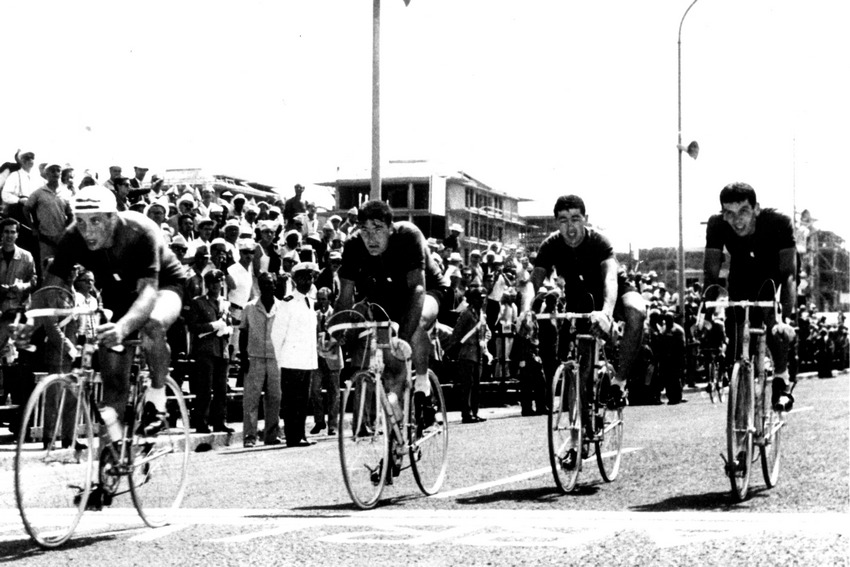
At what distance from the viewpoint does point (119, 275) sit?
28.3 feet

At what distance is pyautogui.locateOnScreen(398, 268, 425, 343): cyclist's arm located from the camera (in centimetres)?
1023

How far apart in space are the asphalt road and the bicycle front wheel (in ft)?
0.46

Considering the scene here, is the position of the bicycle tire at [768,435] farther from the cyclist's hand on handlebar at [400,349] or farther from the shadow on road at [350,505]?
the cyclist's hand on handlebar at [400,349]

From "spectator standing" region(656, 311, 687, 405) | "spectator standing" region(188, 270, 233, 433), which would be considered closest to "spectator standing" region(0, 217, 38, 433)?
"spectator standing" region(188, 270, 233, 433)

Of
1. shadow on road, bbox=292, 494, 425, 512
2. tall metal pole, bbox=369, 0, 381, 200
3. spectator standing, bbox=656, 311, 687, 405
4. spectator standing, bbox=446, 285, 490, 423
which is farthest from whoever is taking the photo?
spectator standing, bbox=656, 311, 687, 405

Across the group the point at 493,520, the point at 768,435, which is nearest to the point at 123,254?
the point at 493,520

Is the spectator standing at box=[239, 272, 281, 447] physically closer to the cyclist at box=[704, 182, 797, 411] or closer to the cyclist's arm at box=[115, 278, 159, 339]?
the cyclist at box=[704, 182, 797, 411]

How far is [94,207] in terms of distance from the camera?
Answer: 820 centimetres

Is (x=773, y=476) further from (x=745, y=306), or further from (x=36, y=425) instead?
(x=36, y=425)

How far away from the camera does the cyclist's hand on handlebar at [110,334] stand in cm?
820

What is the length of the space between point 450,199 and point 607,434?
374ft

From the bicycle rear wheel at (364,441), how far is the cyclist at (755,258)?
2828mm

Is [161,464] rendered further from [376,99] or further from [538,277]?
[376,99]

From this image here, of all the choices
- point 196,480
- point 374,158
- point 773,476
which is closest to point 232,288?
point 374,158
